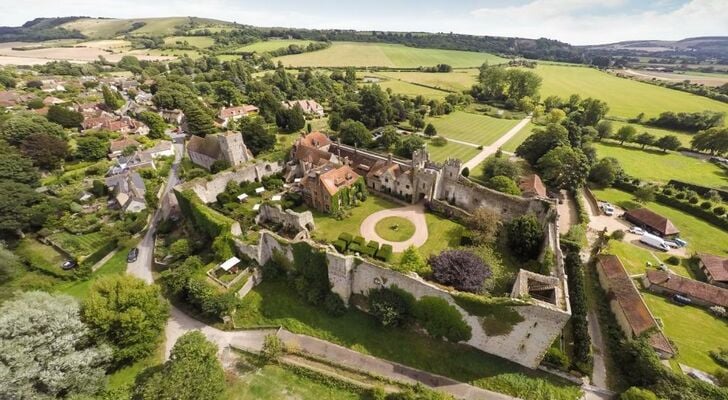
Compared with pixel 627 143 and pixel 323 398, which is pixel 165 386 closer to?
pixel 323 398

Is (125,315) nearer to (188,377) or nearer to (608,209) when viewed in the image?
(188,377)

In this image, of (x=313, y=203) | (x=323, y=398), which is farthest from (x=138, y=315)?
(x=313, y=203)

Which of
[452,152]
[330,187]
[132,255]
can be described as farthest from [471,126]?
[132,255]

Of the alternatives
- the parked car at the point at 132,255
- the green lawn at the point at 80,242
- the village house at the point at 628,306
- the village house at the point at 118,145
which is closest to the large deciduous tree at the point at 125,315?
the parked car at the point at 132,255

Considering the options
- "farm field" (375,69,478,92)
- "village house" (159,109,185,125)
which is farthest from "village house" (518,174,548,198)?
"village house" (159,109,185,125)

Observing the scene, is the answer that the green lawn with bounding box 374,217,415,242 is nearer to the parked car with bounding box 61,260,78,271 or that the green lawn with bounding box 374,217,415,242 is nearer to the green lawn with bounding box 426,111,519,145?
the parked car with bounding box 61,260,78,271

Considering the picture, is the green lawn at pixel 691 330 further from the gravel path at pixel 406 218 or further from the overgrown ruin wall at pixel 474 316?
the gravel path at pixel 406 218
